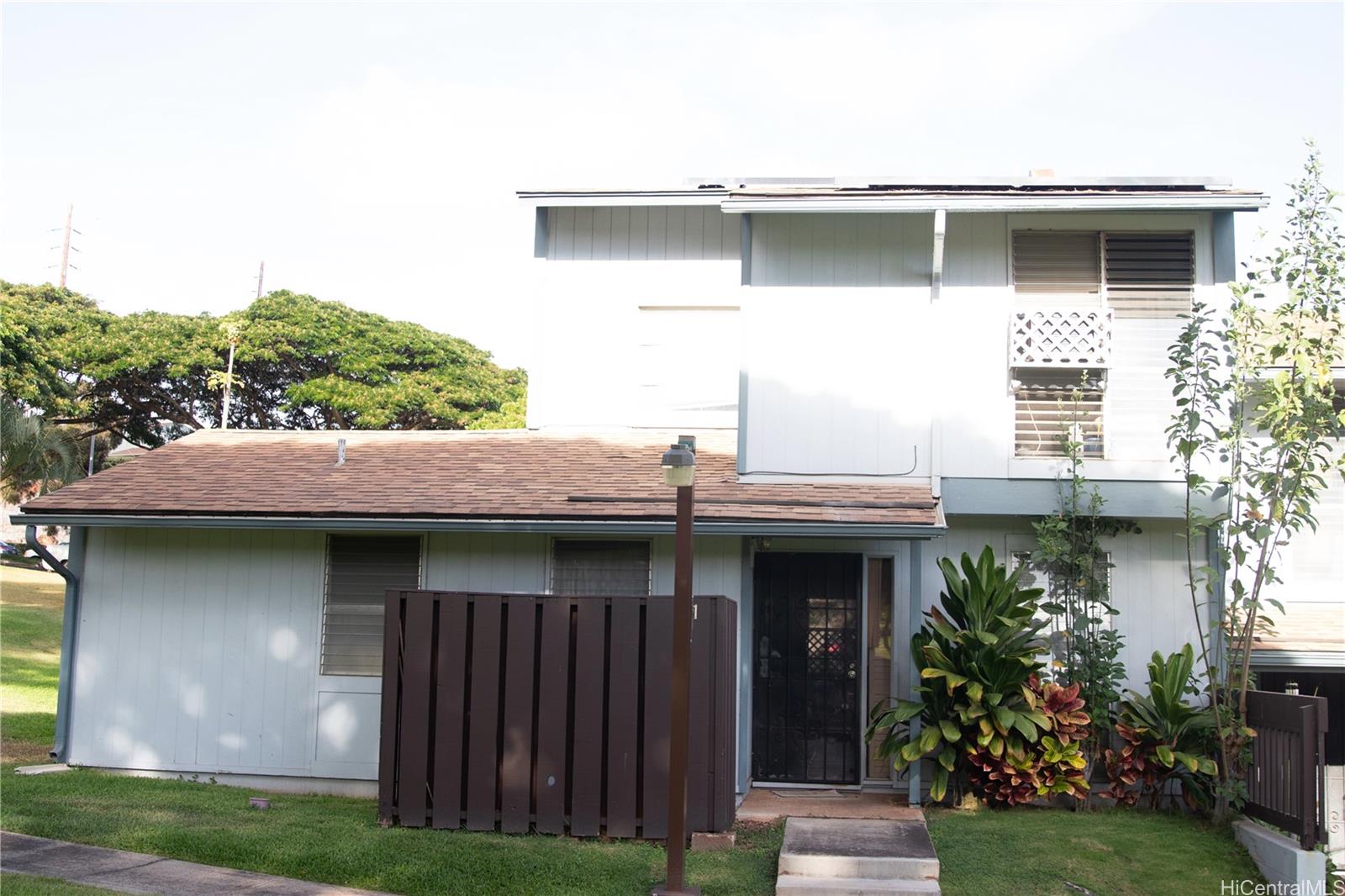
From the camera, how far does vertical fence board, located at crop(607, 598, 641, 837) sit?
29.2ft

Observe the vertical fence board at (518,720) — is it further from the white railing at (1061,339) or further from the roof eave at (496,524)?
the white railing at (1061,339)

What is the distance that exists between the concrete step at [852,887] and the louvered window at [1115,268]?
19.9 feet

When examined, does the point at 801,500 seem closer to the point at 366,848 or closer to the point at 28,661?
the point at 366,848

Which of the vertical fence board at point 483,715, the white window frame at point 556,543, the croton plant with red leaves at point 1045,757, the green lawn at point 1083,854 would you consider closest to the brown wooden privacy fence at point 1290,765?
the green lawn at point 1083,854

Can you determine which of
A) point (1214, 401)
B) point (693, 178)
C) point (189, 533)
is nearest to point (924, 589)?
point (1214, 401)

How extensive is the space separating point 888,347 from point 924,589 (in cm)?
236

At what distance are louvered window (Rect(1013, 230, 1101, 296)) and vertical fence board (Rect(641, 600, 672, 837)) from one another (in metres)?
5.11

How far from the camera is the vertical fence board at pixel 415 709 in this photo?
9102 millimetres

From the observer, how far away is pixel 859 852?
803cm

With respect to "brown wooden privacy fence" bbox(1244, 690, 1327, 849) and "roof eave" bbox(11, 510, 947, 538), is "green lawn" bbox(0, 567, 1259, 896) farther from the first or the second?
"roof eave" bbox(11, 510, 947, 538)

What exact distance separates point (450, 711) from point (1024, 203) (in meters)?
6.87

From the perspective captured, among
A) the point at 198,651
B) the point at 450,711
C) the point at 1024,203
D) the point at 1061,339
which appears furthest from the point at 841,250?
the point at 198,651

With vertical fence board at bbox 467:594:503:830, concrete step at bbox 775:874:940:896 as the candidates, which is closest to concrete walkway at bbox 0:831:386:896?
vertical fence board at bbox 467:594:503:830

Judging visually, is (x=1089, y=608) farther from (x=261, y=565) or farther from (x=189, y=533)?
(x=189, y=533)
